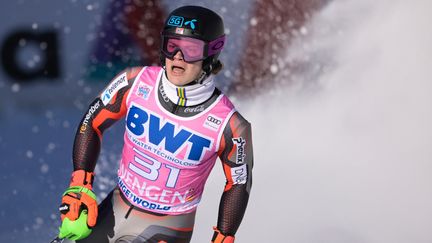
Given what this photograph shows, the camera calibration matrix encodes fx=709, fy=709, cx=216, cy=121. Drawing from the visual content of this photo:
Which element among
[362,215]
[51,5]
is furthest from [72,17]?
[362,215]

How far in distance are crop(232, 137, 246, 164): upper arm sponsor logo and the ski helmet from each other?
36 cm

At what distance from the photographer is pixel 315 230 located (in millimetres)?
5852

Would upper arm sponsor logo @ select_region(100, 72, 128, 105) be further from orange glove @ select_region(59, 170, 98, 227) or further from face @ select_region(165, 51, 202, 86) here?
orange glove @ select_region(59, 170, 98, 227)

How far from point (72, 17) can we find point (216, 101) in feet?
8.03

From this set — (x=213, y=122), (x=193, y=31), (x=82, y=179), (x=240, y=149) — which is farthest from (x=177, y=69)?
(x=82, y=179)

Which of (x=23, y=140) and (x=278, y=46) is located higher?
(x=278, y=46)

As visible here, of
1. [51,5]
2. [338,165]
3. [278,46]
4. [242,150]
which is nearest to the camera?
[242,150]

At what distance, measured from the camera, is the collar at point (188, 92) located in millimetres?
3033

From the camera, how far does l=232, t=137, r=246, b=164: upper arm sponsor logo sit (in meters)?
3.06

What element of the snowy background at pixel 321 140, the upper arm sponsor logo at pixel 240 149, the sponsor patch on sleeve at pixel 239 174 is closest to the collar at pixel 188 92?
the upper arm sponsor logo at pixel 240 149

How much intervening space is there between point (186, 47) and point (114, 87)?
424 mm

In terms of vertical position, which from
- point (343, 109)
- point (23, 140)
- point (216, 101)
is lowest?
point (23, 140)

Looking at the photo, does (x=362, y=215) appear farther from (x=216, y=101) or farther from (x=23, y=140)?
(x=216, y=101)

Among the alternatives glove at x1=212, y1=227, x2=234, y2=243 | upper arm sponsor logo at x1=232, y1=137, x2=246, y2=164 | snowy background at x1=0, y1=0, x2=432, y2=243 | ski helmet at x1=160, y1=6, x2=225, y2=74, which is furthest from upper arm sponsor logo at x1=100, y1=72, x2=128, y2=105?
snowy background at x1=0, y1=0, x2=432, y2=243
